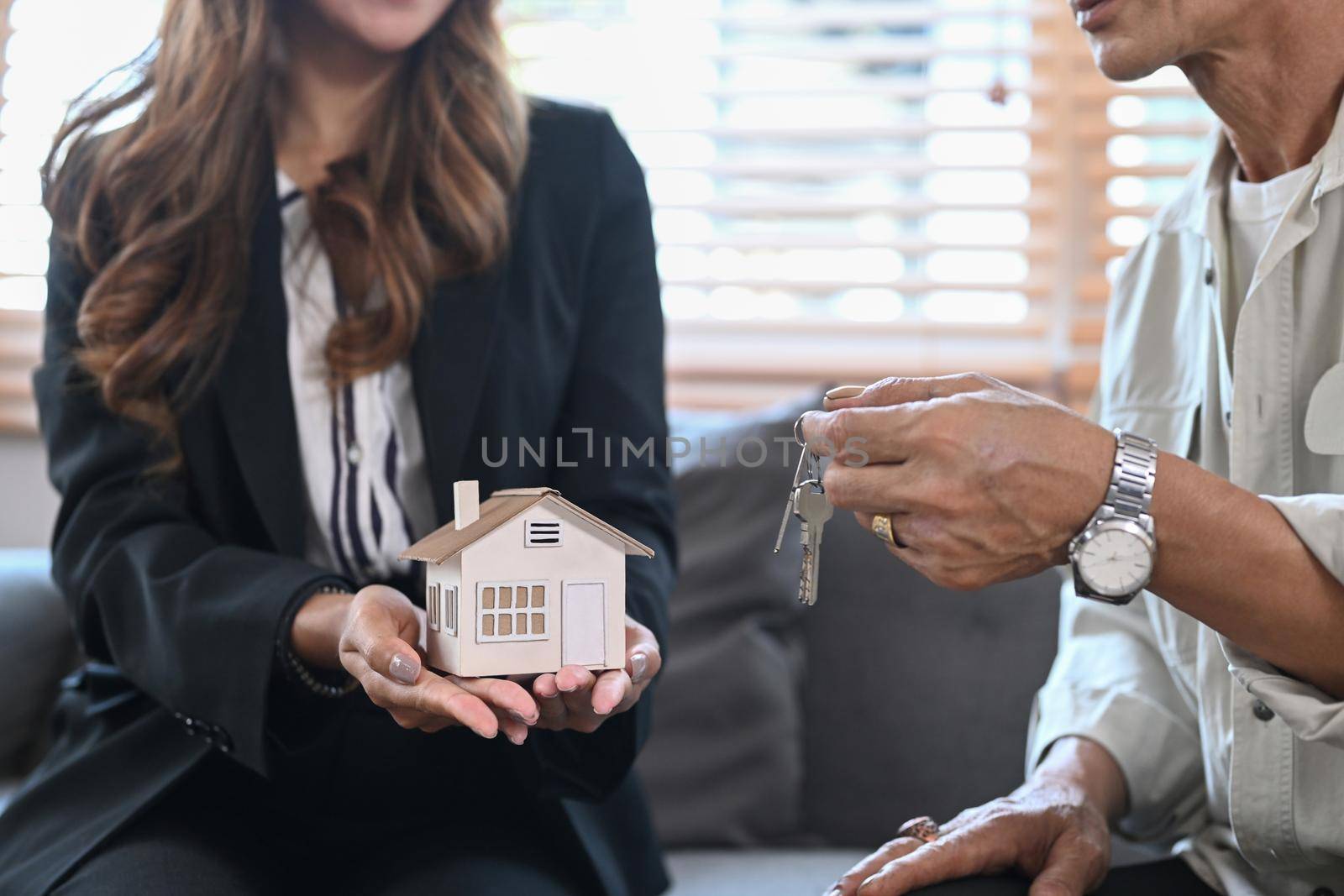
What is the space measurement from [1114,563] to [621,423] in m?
0.47

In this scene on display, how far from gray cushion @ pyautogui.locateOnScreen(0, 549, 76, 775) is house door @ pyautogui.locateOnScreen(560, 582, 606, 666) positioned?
940mm

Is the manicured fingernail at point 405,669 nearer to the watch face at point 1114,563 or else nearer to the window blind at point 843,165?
the watch face at point 1114,563

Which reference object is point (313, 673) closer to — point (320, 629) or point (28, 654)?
point (320, 629)

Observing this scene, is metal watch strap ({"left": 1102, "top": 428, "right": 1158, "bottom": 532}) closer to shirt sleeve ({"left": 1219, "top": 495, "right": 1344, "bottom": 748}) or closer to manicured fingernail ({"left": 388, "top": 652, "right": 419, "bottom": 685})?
shirt sleeve ({"left": 1219, "top": 495, "right": 1344, "bottom": 748})

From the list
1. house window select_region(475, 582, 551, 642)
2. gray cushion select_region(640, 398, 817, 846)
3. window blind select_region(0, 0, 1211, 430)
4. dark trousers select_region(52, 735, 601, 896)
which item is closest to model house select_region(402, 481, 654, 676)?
house window select_region(475, 582, 551, 642)

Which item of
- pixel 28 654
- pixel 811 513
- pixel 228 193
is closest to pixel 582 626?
pixel 811 513

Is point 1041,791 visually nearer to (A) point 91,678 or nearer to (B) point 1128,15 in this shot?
(B) point 1128,15

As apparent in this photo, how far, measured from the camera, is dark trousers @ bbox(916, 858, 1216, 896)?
815mm

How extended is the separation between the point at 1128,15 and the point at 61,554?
97 centimetres

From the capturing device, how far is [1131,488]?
2.25ft

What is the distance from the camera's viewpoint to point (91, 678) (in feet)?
3.42

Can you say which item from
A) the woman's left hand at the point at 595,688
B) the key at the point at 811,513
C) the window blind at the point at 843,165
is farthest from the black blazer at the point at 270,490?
the window blind at the point at 843,165

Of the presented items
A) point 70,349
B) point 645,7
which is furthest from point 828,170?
point 70,349

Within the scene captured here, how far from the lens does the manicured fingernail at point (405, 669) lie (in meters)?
0.67
